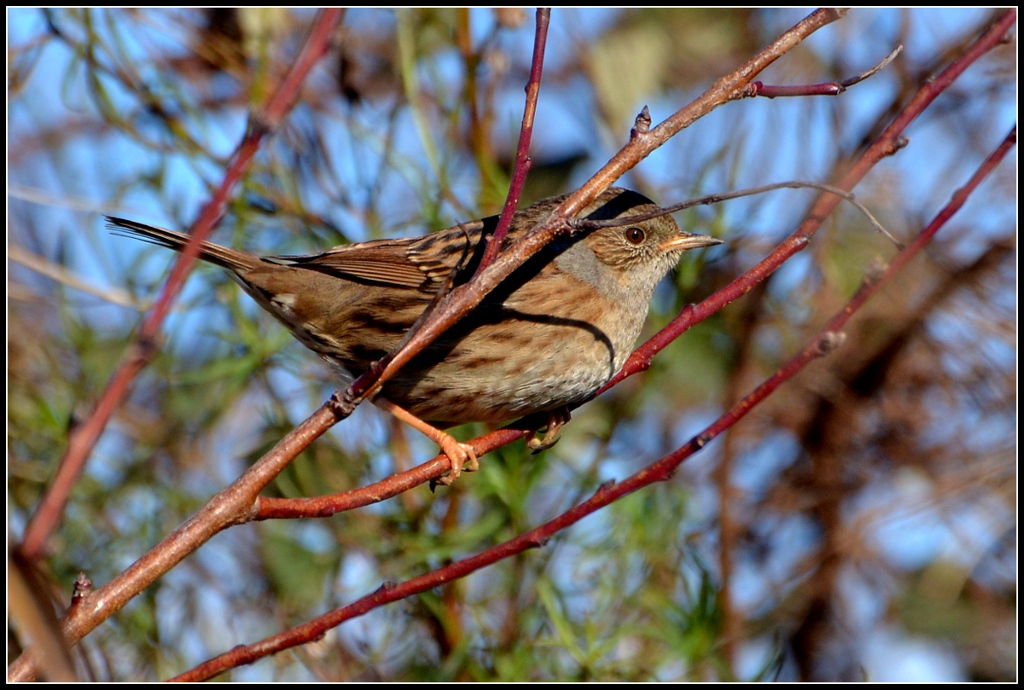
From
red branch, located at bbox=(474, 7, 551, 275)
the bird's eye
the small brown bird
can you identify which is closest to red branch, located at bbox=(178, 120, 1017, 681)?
red branch, located at bbox=(474, 7, 551, 275)

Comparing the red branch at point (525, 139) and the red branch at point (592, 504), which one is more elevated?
the red branch at point (525, 139)

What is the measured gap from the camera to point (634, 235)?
4.36m

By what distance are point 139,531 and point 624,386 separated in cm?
288

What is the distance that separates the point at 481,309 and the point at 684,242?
104 cm

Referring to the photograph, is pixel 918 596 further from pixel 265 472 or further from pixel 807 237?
pixel 265 472

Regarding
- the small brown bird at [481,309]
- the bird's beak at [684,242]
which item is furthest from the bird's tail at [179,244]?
the bird's beak at [684,242]

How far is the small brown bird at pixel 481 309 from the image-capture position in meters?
3.84

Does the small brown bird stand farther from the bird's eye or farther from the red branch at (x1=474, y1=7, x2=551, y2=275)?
the red branch at (x1=474, y1=7, x2=551, y2=275)

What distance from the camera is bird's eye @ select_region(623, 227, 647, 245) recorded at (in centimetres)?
436

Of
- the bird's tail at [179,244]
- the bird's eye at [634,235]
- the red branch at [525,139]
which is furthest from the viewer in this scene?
the bird's eye at [634,235]

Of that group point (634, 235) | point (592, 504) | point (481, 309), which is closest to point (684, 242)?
point (634, 235)

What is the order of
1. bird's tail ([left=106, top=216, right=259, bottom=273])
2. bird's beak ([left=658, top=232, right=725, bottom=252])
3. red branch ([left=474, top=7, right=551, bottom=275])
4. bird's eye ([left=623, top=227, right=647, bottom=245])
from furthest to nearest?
bird's eye ([left=623, top=227, right=647, bottom=245]) < bird's beak ([left=658, top=232, right=725, bottom=252]) < bird's tail ([left=106, top=216, right=259, bottom=273]) < red branch ([left=474, top=7, right=551, bottom=275])

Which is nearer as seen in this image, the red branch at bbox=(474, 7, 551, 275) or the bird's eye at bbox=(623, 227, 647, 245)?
the red branch at bbox=(474, 7, 551, 275)

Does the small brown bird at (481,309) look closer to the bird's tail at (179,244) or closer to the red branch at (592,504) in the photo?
the bird's tail at (179,244)
